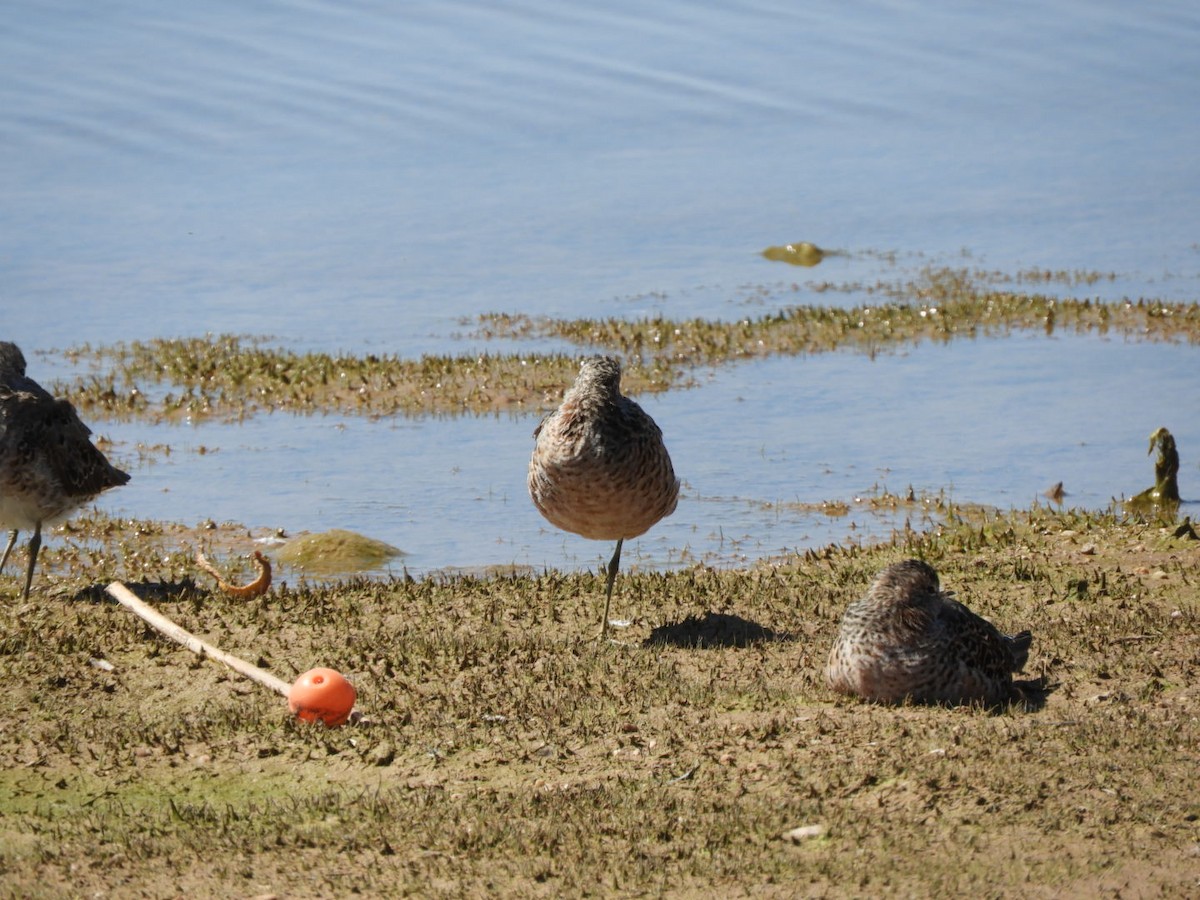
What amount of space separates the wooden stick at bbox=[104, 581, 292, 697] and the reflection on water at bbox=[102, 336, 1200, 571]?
11.3ft

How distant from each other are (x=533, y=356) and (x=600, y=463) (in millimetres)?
10295

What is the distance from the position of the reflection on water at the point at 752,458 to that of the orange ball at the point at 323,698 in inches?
201

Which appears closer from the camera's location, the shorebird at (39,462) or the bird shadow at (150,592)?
the bird shadow at (150,592)

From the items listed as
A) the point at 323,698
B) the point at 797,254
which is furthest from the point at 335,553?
the point at 797,254

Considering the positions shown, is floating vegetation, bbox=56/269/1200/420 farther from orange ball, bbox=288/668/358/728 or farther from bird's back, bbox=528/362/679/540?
orange ball, bbox=288/668/358/728

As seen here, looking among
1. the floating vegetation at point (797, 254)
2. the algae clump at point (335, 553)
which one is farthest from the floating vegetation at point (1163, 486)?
the floating vegetation at point (797, 254)

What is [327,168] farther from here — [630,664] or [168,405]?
[630,664]

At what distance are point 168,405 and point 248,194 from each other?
588 inches

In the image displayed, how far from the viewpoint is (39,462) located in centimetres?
1259

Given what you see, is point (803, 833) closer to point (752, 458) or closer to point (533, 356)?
point (752, 458)

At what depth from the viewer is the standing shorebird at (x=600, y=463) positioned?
36.8 ft

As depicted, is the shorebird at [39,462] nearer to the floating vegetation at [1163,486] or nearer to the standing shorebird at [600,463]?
the standing shorebird at [600,463]

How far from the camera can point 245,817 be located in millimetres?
8258

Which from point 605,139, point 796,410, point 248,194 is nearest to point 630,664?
point 796,410
